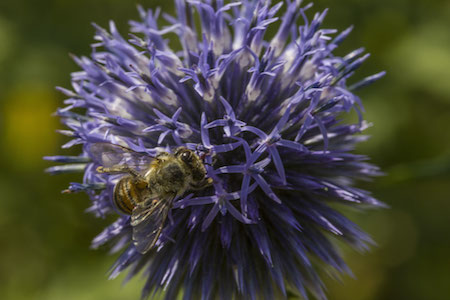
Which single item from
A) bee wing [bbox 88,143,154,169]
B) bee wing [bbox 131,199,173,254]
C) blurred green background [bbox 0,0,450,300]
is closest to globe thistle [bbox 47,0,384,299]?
bee wing [bbox 88,143,154,169]

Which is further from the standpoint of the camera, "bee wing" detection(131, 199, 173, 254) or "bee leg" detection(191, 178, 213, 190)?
"bee leg" detection(191, 178, 213, 190)

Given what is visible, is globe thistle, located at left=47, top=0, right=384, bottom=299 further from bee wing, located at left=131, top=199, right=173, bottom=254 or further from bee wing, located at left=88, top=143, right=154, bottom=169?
bee wing, located at left=131, top=199, right=173, bottom=254

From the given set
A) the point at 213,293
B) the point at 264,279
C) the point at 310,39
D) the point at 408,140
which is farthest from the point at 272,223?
the point at 408,140

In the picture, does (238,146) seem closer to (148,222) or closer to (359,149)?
(148,222)

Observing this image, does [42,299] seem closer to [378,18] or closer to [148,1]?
[148,1]

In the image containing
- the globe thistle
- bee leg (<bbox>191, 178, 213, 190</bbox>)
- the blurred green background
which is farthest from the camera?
the blurred green background

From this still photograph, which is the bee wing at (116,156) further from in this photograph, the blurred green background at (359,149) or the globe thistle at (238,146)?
the blurred green background at (359,149)

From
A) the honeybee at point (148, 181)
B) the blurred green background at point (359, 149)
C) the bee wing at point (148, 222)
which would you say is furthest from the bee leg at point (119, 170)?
the blurred green background at point (359, 149)
